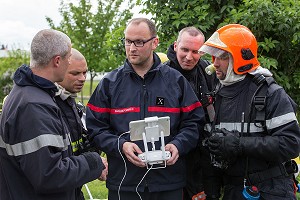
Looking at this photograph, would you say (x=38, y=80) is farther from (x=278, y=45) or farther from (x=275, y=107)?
(x=278, y=45)

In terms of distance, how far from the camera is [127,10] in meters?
17.7

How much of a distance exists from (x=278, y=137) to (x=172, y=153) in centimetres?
84

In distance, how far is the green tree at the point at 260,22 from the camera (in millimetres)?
5758

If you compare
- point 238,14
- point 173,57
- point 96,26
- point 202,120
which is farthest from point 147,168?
point 96,26

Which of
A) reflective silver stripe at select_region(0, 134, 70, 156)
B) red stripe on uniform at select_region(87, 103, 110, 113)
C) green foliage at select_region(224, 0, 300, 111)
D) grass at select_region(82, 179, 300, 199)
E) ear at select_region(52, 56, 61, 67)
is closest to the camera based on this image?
reflective silver stripe at select_region(0, 134, 70, 156)

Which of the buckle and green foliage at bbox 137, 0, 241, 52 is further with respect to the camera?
green foliage at bbox 137, 0, 241, 52

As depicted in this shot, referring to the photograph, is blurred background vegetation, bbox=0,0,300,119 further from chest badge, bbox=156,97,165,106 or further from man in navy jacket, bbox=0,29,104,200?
man in navy jacket, bbox=0,29,104,200

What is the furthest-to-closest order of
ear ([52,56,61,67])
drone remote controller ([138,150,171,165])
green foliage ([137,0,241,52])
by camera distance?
green foliage ([137,0,241,52]) → drone remote controller ([138,150,171,165]) → ear ([52,56,61,67])

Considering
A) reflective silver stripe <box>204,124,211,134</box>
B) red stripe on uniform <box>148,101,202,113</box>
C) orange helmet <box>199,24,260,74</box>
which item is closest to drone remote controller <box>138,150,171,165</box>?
red stripe on uniform <box>148,101,202,113</box>

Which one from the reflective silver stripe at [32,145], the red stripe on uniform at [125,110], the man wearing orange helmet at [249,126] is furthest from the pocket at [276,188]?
the reflective silver stripe at [32,145]

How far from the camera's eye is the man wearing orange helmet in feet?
11.1

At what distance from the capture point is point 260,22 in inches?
228

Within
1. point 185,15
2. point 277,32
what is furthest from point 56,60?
point 277,32

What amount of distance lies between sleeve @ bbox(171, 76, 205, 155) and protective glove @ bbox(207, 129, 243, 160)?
0.31 m
